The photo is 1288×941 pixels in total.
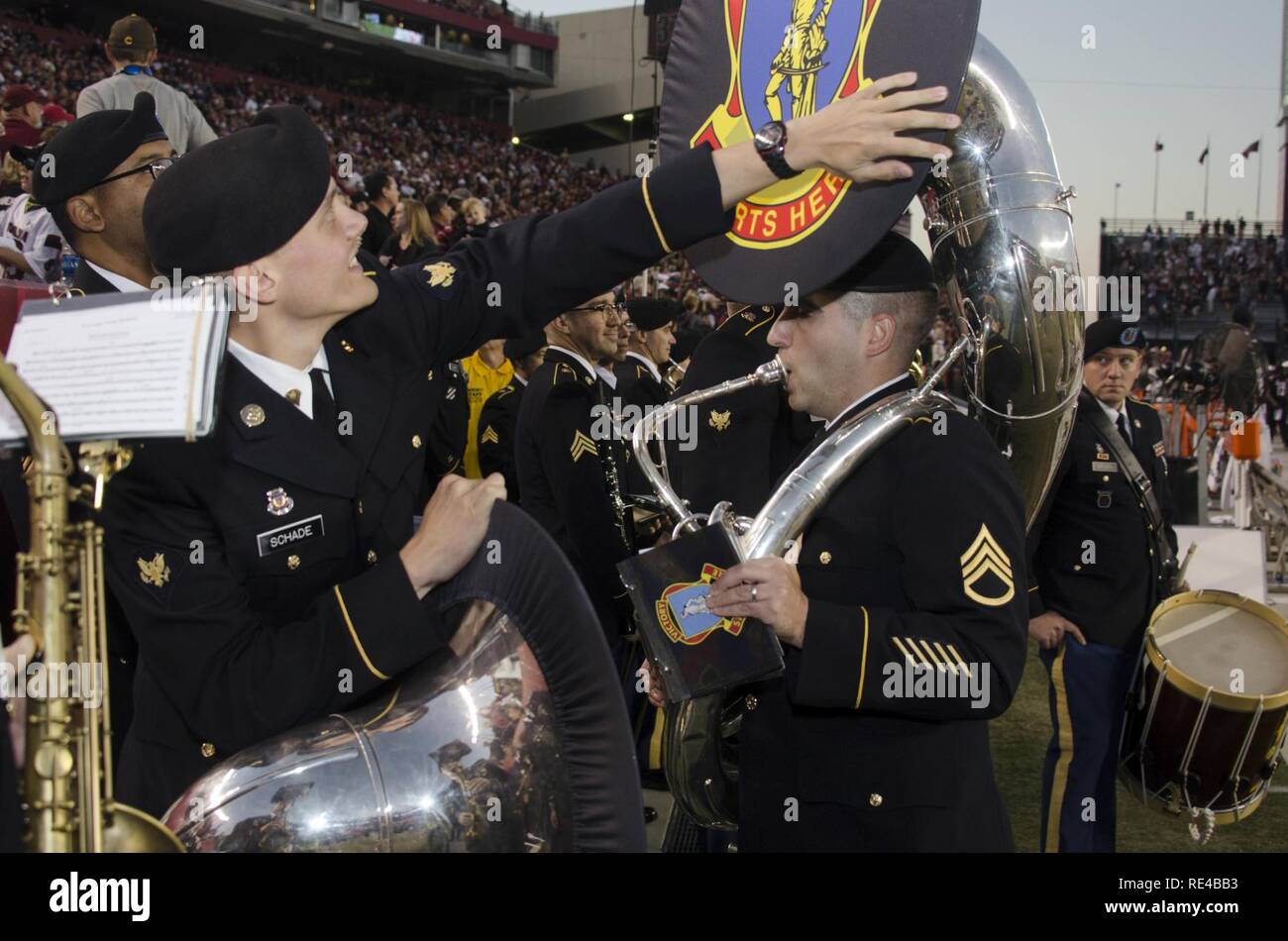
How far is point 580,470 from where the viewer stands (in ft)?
15.3

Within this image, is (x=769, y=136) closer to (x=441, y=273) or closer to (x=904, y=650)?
(x=441, y=273)

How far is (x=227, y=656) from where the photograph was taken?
5.57 ft

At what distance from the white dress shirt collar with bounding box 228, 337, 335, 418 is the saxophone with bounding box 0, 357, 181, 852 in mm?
774

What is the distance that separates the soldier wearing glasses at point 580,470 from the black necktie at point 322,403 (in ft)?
8.53

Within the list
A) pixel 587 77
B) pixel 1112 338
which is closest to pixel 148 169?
pixel 1112 338

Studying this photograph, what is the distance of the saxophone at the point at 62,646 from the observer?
3.69 ft

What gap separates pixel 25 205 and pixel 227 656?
4.10 metres

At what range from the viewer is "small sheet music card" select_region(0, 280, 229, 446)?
1.12 meters

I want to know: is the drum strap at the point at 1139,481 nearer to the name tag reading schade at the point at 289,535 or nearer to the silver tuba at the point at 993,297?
the silver tuba at the point at 993,297

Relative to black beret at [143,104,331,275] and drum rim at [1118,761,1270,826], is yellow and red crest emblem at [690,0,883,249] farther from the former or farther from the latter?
drum rim at [1118,761,1270,826]

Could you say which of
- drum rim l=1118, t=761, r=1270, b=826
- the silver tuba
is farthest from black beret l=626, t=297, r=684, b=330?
the silver tuba
